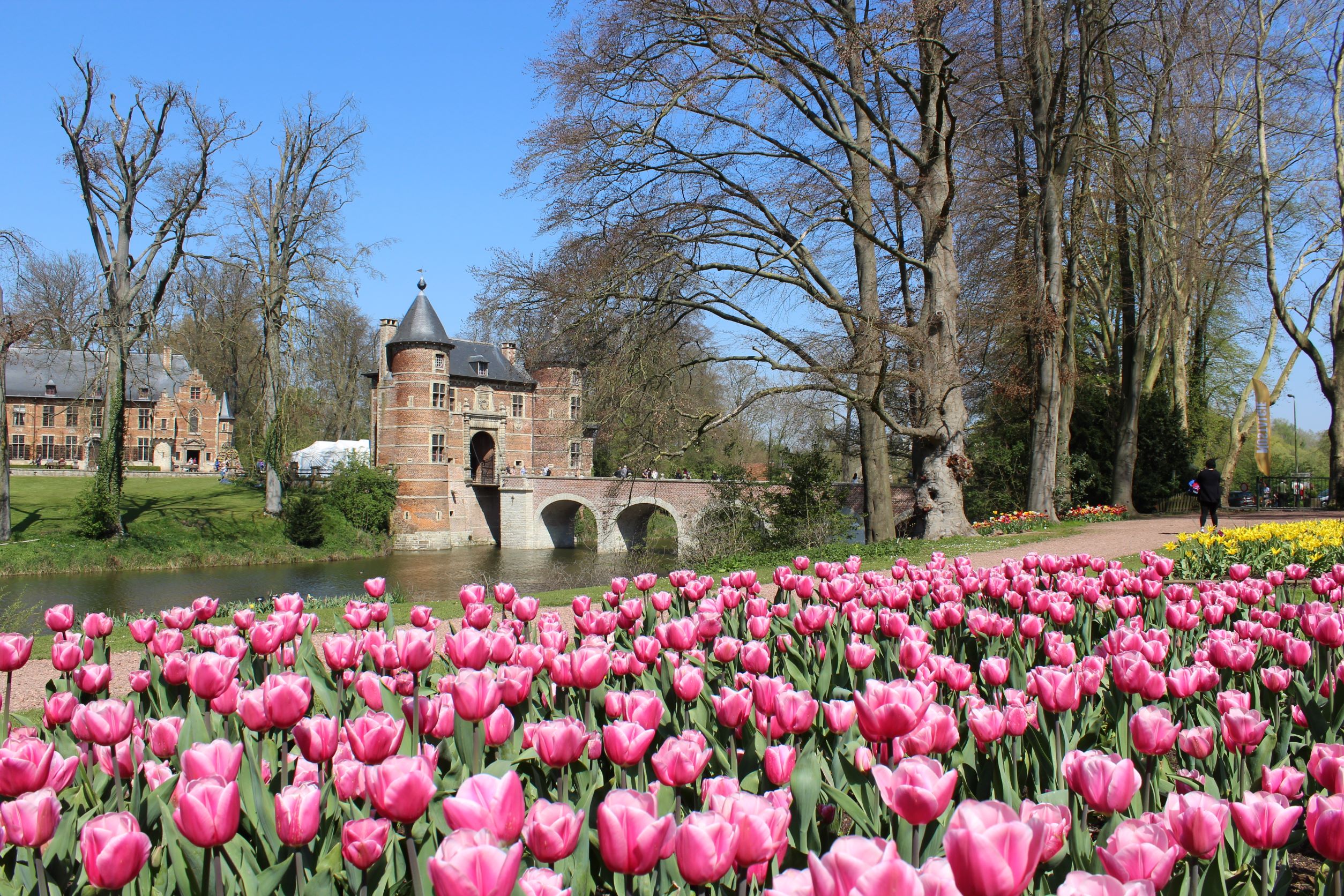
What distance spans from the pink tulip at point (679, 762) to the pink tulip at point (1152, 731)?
930 mm

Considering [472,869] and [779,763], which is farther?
[779,763]

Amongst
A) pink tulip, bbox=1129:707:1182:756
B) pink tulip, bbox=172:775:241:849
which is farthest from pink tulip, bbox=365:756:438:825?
pink tulip, bbox=1129:707:1182:756

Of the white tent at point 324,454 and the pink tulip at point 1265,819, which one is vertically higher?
the white tent at point 324,454

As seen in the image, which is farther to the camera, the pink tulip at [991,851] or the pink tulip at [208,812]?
the pink tulip at [208,812]

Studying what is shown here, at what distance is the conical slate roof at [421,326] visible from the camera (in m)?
36.2

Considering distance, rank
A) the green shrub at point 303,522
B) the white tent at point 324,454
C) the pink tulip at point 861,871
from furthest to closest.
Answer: the white tent at point 324,454
the green shrub at point 303,522
the pink tulip at point 861,871

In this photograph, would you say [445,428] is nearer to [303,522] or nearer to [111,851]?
[303,522]

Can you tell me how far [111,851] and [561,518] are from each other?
37967 millimetres

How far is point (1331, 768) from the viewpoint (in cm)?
179

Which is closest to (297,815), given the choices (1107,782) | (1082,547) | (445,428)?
(1107,782)

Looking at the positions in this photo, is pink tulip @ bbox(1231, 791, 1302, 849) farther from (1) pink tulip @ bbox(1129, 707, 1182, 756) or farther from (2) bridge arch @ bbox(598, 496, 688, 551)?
(2) bridge arch @ bbox(598, 496, 688, 551)

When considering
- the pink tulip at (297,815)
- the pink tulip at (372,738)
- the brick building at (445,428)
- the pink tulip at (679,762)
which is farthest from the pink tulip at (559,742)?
the brick building at (445,428)

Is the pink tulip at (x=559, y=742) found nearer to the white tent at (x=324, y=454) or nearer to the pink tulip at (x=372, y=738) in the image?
the pink tulip at (x=372, y=738)

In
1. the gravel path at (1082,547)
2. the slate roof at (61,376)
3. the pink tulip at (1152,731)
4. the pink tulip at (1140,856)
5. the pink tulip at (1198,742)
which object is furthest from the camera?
the slate roof at (61,376)
